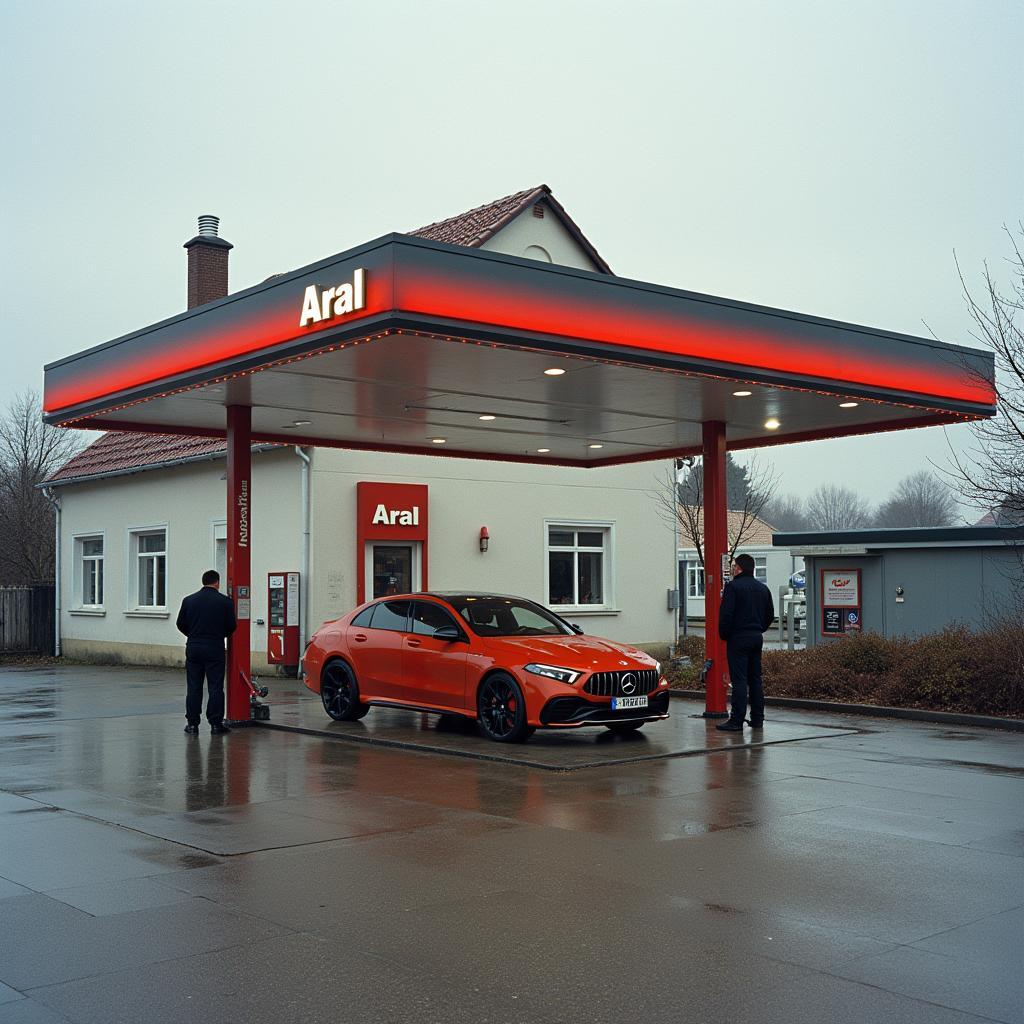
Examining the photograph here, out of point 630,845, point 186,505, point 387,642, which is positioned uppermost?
point 186,505

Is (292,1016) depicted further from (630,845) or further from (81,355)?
(81,355)

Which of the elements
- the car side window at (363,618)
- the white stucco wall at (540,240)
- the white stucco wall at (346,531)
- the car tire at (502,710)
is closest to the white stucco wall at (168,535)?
the white stucco wall at (346,531)

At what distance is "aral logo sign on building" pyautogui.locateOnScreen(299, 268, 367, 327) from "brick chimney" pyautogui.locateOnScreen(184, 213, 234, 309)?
659 inches

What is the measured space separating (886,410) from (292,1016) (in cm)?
1289

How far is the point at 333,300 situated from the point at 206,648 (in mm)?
4968

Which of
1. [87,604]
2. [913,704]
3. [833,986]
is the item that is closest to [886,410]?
[913,704]

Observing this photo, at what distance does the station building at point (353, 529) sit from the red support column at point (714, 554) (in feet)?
11.5

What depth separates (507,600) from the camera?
1488cm

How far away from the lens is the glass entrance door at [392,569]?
23.6 metres

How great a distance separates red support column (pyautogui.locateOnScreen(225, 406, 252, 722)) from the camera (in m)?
15.5

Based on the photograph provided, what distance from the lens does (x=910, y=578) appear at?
2372 centimetres

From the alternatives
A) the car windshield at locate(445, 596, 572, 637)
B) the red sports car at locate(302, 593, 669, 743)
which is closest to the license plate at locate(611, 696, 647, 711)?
the red sports car at locate(302, 593, 669, 743)

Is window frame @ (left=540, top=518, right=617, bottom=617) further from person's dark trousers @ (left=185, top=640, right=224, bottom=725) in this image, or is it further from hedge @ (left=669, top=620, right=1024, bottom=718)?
person's dark trousers @ (left=185, top=640, right=224, bottom=725)

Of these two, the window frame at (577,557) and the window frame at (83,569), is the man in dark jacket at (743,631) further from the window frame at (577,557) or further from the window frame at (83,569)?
the window frame at (83,569)
